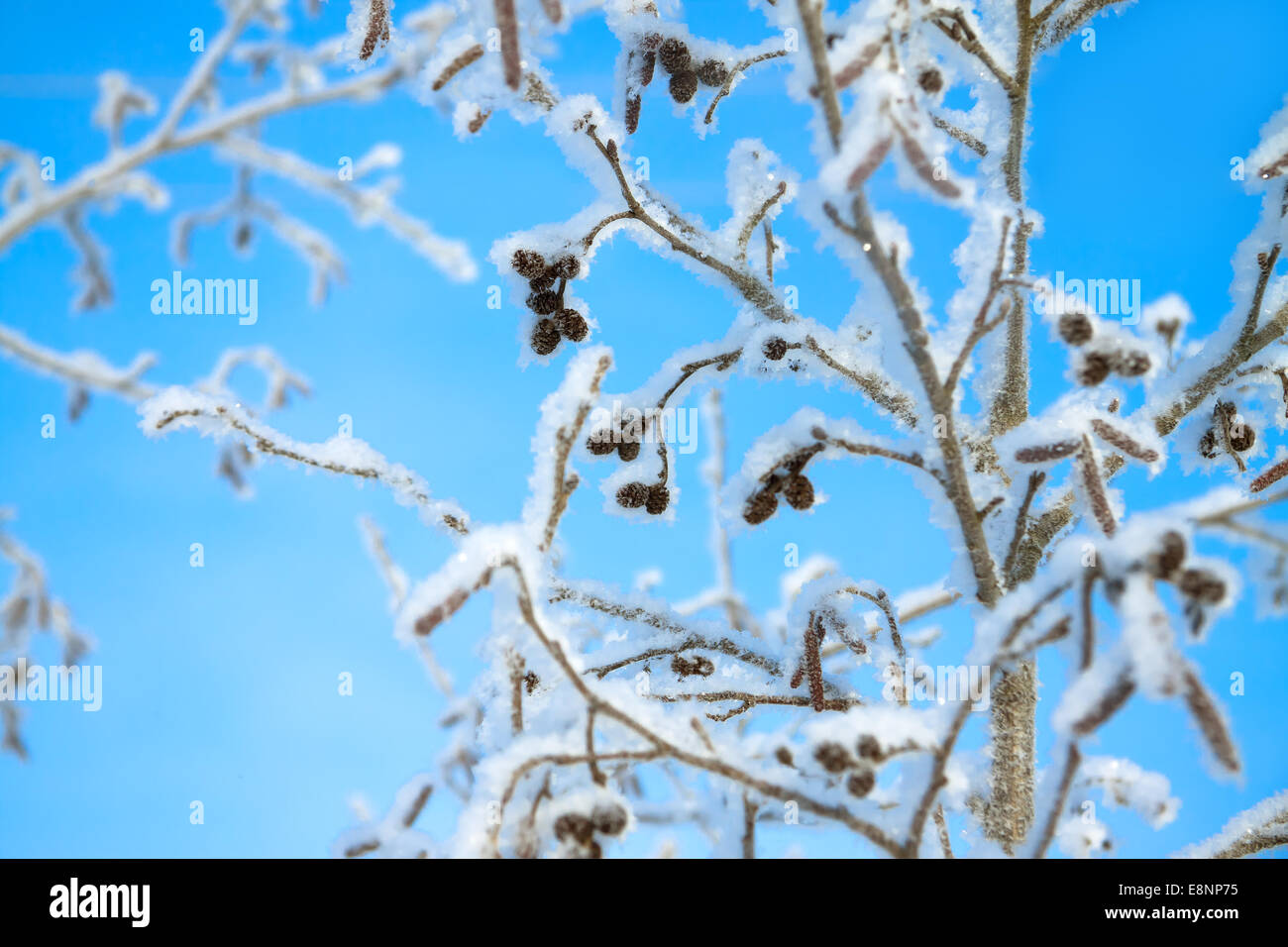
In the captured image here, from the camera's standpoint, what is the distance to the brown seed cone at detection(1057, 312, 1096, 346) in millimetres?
1078

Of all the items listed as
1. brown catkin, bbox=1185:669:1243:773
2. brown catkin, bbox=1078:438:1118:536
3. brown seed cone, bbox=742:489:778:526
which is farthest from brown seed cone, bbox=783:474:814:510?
brown catkin, bbox=1185:669:1243:773

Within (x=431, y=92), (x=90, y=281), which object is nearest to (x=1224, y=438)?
(x=431, y=92)

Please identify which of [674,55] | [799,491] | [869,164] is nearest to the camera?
[869,164]

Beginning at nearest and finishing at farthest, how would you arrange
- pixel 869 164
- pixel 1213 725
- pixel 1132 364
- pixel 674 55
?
pixel 1213 725 < pixel 869 164 < pixel 1132 364 < pixel 674 55

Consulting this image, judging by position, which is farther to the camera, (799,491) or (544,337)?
(544,337)

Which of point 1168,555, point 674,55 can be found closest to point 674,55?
point 674,55

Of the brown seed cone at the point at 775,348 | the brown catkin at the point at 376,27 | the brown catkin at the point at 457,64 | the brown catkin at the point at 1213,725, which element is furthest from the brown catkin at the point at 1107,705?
the brown catkin at the point at 376,27

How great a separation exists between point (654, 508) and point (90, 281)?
3988mm

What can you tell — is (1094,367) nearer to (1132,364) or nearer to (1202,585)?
(1132,364)

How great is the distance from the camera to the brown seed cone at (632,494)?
1.38 meters

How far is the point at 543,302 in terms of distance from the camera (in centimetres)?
139

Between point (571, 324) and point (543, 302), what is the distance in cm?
6

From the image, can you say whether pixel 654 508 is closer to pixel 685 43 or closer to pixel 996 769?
pixel 996 769
